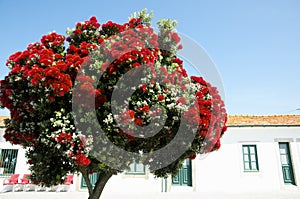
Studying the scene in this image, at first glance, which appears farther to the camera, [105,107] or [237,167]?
[237,167]

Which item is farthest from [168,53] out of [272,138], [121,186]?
[272,138]

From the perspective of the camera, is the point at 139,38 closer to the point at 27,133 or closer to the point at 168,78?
the point at 168,78

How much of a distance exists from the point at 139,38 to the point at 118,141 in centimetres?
255

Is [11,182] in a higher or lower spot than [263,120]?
lower

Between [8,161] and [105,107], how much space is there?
14.8 meters

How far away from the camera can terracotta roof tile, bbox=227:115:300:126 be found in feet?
57.3

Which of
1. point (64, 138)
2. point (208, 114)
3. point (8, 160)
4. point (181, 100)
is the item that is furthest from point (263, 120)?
point (8, 160)

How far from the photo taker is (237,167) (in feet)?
54.5

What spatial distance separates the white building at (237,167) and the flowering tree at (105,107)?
1088cm

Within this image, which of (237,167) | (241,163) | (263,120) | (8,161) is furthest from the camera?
(263,120)

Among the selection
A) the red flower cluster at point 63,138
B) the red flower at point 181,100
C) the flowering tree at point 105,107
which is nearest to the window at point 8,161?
the flowering tree at point 105,107

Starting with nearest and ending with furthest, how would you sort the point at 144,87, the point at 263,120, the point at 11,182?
1. the point at 144,87
2. the point at 11,182
3. the point at 263,120

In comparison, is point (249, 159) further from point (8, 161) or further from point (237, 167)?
point (8, 161)

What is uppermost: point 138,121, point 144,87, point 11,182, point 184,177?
point 144,87
